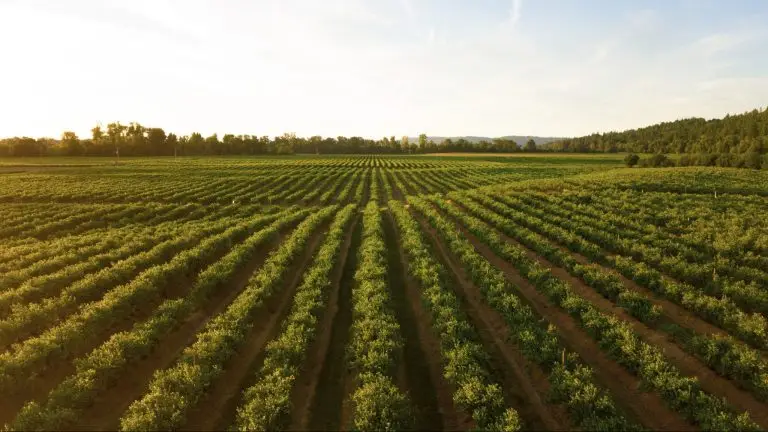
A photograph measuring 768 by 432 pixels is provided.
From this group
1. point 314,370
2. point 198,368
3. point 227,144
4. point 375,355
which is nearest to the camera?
point 198,368

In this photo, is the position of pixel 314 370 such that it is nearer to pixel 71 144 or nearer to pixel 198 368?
pixel 198 368

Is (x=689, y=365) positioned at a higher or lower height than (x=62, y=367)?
lower

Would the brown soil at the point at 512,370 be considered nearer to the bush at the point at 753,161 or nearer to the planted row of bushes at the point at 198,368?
the planted row of bushes at the point at 198,368

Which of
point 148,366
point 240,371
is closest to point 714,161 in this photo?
point 240,371

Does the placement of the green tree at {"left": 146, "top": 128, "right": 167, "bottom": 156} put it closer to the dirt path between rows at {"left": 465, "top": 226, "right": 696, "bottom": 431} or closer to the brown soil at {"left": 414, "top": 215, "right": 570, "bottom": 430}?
the brown soil at {"left": 414, "top": 215, "right": 570, "bottom": 430}

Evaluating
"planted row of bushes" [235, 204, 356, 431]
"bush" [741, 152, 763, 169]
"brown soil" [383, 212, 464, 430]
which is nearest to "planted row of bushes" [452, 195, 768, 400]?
"brown soil" [383, 212, 464, 430]

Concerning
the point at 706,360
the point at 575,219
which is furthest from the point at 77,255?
the point at 575,219
